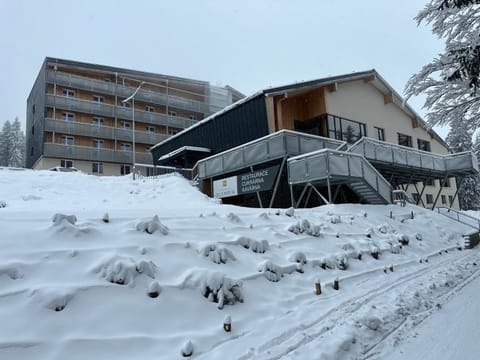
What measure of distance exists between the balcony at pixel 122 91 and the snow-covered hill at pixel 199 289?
3313 cm

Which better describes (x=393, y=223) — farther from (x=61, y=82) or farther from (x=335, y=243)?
(x=61, y=82)

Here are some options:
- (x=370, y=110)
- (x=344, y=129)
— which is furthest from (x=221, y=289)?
(x=370, y=110)

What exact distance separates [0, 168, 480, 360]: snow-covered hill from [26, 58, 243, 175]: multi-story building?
2502 cm

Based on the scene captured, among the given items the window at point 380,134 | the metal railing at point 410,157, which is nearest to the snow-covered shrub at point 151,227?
the metal railing at point 410,157

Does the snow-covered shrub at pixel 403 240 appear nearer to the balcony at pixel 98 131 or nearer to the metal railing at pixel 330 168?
the metal railing at pixel 330 168

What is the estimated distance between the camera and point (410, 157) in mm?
20219

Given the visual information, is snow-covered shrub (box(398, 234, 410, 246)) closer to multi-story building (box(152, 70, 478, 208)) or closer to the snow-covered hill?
the snow-covered hill

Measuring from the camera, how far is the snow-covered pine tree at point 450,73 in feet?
28.6

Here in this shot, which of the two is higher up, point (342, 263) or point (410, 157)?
point (410, 157)

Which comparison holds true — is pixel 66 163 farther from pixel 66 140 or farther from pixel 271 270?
pixel 271 270

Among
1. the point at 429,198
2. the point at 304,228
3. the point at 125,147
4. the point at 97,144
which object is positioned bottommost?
the point at 304,228

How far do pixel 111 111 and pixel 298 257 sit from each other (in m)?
Result: 34.8

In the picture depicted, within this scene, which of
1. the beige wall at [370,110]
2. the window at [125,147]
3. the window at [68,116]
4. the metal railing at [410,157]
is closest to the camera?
the metal railing at [410,157]

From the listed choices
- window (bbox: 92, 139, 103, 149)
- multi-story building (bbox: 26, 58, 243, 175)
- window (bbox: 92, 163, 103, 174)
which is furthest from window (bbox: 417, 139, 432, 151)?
window (bbox: 92, 139, 103, 149)
